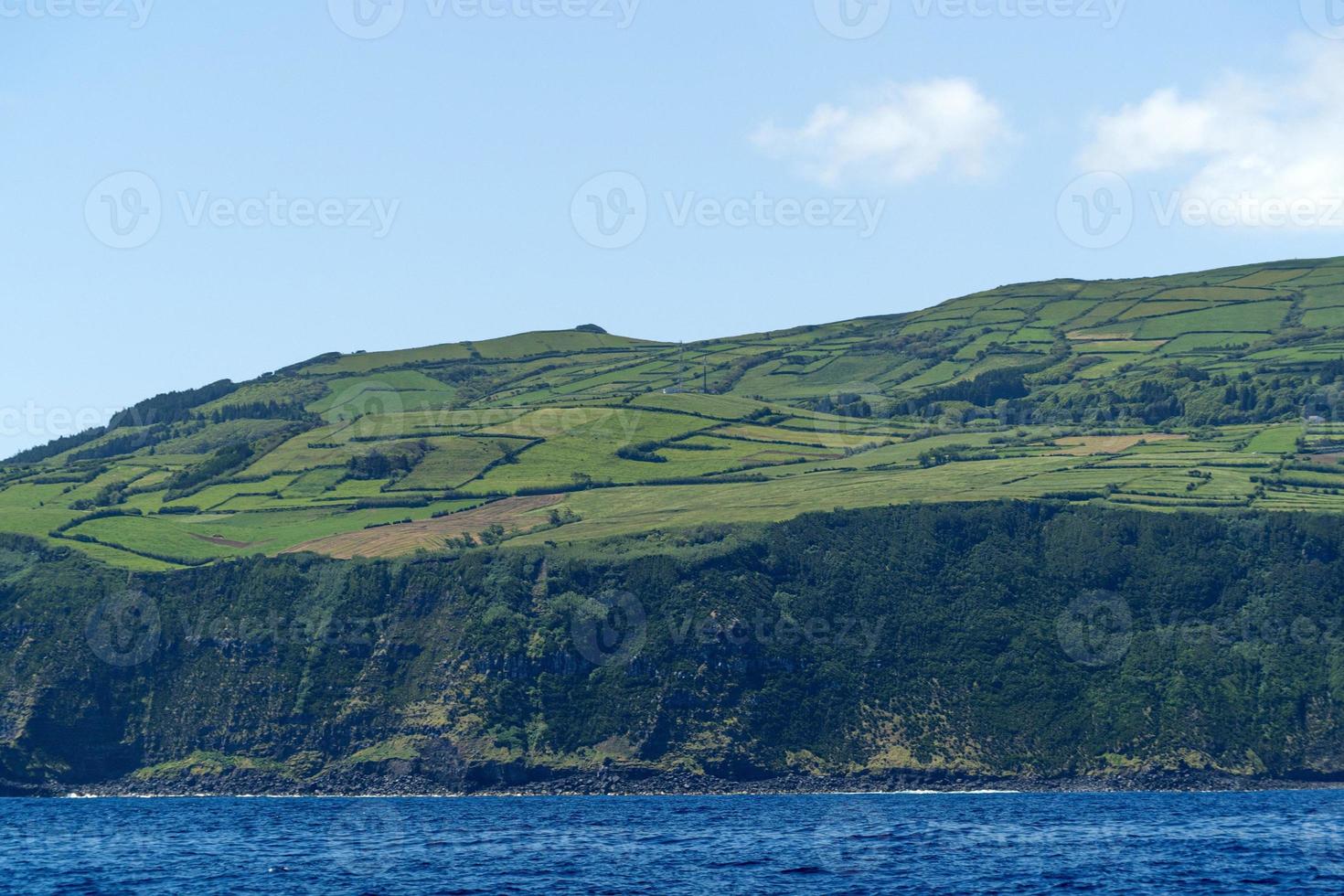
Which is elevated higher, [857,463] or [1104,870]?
[857,463]

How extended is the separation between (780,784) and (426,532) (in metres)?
54.1

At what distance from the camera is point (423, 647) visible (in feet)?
466

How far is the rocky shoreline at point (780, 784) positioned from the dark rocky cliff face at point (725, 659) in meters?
0.56

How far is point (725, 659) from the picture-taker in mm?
135000

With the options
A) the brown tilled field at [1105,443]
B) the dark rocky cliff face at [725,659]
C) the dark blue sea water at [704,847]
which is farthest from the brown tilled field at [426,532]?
the brown tilled field at [1105,443]

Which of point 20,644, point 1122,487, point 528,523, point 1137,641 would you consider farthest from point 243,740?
point 1122,487

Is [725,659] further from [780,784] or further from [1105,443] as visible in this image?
[1105,443]

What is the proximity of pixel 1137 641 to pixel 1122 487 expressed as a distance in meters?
26.6

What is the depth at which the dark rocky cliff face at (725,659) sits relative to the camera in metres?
128

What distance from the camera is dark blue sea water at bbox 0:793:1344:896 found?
70.5 metres

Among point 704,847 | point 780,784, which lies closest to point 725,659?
point 780,784

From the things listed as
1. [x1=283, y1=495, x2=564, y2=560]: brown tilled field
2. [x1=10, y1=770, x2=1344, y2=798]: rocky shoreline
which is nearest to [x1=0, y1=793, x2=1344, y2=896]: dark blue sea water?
[x1=10, y1=770, x2=1344, y2=798]: rocky shoreline

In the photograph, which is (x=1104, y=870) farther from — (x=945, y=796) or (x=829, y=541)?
(x=829, y=541)

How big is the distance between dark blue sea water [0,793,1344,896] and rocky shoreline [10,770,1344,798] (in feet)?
16.9
